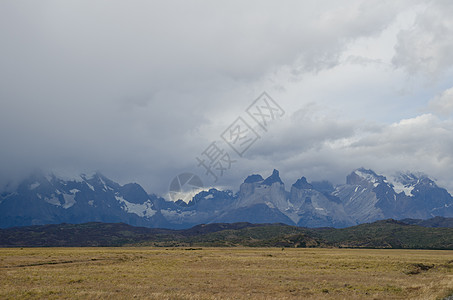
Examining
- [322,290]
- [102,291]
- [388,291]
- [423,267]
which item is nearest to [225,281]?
[322,290]

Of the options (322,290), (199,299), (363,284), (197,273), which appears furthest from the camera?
(197,273)

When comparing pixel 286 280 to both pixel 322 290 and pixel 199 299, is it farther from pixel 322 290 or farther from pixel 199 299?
pixel 199 299

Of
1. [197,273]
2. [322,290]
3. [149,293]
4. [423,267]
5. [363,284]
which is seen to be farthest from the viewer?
[423,267]

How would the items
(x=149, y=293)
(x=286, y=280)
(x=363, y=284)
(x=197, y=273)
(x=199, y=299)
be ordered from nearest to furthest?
(x=199, y=299) < (x=149, y=293) < (x=363, y=284) < (x=286, y=280) < (x=197, y=273)

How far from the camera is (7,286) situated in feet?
145

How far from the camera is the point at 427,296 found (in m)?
39.2

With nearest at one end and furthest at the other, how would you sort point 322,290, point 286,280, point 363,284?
point 322,290
point 363,284
point 286,280

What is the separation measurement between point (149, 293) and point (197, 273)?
66.5 feet

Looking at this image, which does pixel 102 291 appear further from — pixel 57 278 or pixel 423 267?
pixel 423 267

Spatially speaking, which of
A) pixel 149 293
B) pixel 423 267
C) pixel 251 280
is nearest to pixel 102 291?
pixel 149 293

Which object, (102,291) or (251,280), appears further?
(251,280)

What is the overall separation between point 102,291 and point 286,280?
80.1 ft

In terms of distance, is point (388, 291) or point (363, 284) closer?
point (388, 291)

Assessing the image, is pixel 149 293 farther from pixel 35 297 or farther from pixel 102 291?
pixel 35 297
